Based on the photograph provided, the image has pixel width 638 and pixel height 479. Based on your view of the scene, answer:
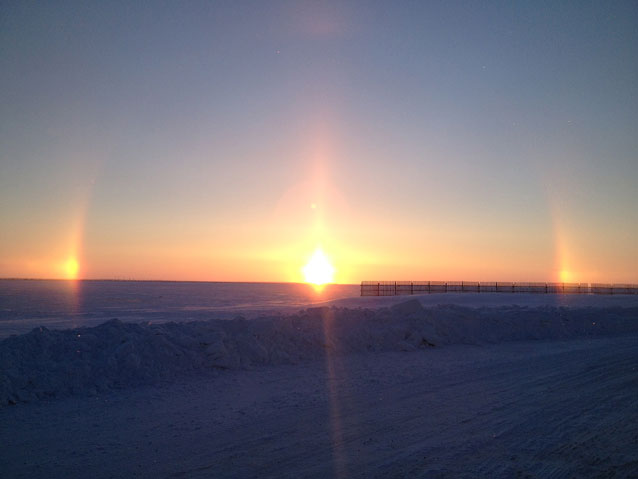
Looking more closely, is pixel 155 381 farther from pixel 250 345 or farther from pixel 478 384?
pixel 478 384

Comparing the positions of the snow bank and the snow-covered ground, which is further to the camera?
the snow bank

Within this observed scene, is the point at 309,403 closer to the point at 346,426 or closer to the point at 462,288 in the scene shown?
the point at 346,426

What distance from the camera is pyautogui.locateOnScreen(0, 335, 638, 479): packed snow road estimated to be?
18.5 ft

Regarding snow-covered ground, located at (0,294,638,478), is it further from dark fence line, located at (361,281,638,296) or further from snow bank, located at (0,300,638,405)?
dark fence line, located at (361,281,638,296)

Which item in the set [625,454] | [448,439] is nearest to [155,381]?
[448,439]

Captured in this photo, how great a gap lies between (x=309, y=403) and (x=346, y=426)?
1.58 meters

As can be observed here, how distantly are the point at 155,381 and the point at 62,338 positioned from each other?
2.66 metres

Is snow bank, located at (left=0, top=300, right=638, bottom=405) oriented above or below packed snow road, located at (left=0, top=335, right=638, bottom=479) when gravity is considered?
above

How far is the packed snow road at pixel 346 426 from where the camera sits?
18.5 feet

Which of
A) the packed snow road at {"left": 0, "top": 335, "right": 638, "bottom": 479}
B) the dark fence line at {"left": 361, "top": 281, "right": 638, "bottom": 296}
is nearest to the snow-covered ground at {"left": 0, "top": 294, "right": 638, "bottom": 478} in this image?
the packed snow road at {"left": 0, "top": 335, "right": 638, "bottom": 479}

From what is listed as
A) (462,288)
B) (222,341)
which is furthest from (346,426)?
(462,288)

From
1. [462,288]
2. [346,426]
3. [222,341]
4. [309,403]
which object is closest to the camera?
[346,426]

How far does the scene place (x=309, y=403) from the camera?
860 centimetres

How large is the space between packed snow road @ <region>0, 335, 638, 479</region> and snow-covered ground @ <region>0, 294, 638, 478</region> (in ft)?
0.11
